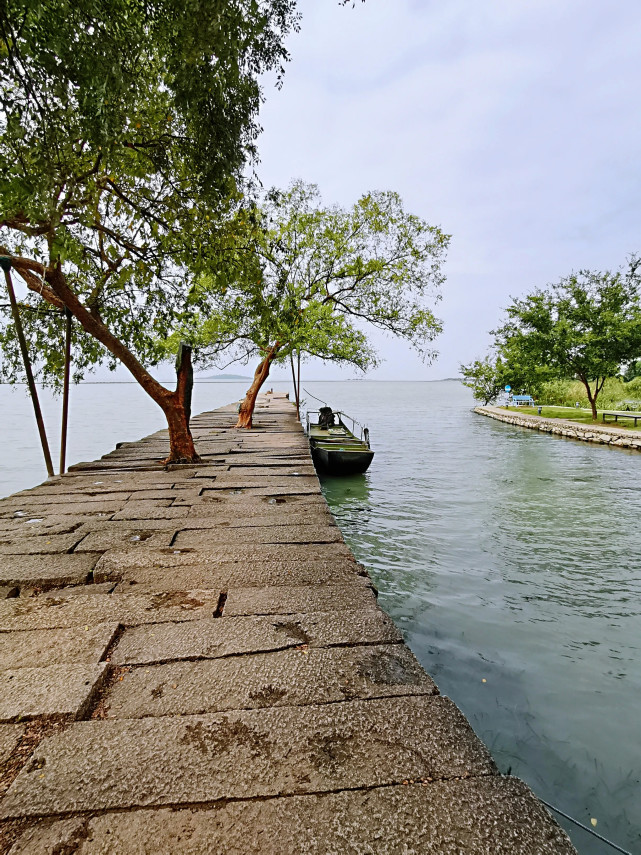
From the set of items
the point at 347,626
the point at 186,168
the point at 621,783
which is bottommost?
the point at 621,783

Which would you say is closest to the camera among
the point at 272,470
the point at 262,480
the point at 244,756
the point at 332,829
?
the point at 332,829

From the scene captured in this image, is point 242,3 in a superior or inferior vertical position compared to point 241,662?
superior

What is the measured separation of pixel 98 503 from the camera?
5.71 meters

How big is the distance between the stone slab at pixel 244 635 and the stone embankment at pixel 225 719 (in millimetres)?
12

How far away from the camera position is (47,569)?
11.8 ft

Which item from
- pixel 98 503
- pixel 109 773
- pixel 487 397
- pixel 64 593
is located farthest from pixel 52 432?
pixel 487 397

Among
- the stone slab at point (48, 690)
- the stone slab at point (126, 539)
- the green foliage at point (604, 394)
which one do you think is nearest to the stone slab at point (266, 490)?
the stone slab at point (126, 539)

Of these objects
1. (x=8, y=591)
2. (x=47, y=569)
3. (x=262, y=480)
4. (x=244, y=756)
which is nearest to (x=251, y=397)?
(x=262, y=480)

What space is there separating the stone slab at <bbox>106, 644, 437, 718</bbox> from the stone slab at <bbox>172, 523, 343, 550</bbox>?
6.02 ft

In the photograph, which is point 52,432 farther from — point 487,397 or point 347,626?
point 487,397

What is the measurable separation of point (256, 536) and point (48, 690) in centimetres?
246

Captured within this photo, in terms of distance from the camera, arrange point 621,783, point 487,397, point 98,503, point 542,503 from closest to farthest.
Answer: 1. point 621,783
2. point 98,503
3. point 542,503
4. point 487,397

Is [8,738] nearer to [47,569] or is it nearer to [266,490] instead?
[47,569]

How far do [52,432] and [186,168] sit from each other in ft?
95.2
